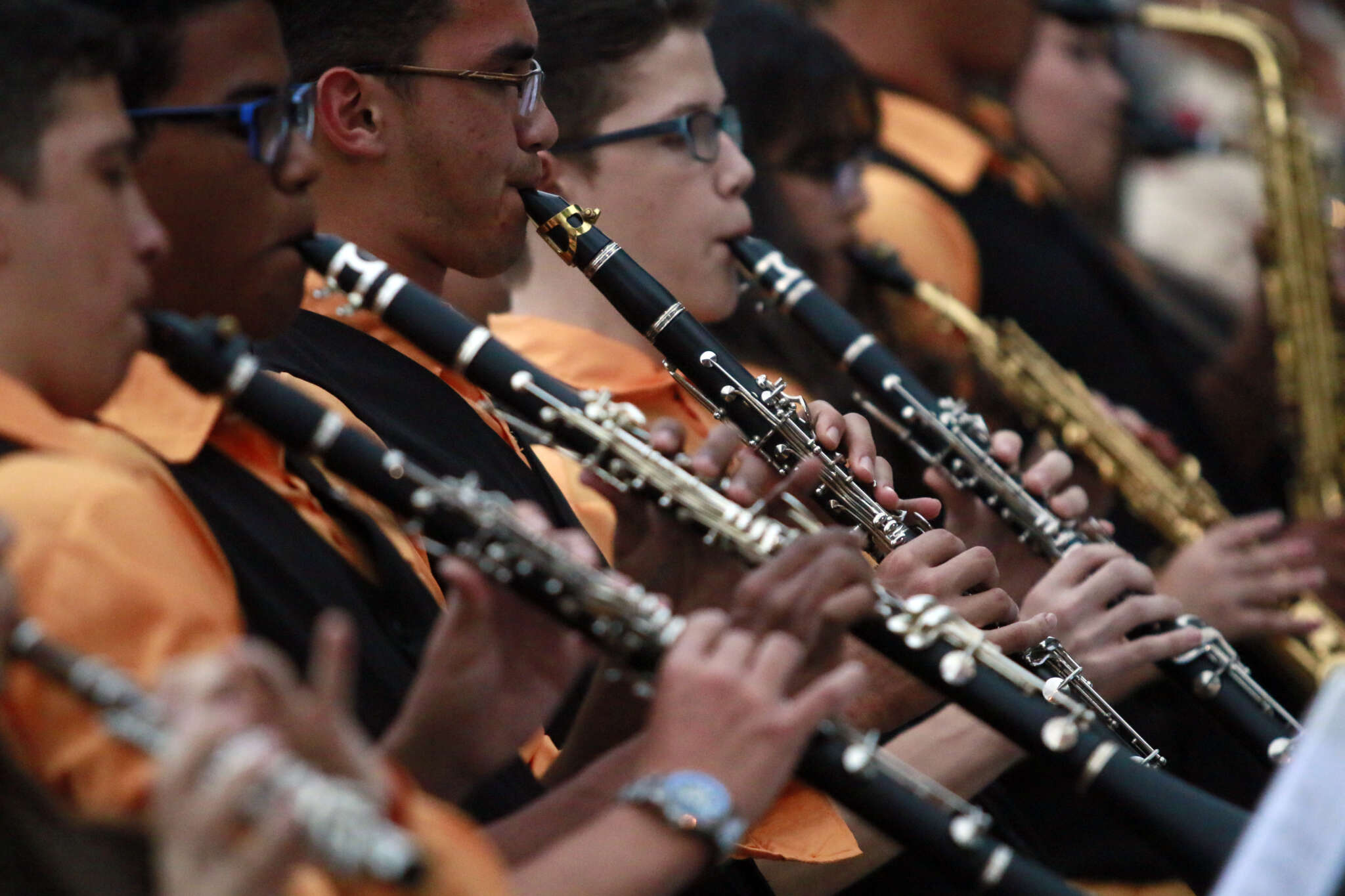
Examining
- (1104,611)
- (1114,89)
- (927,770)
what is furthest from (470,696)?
(1114,89)

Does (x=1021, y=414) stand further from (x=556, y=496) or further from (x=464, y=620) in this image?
(x=464, y=620)

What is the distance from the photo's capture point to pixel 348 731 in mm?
1337

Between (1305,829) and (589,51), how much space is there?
202 cm

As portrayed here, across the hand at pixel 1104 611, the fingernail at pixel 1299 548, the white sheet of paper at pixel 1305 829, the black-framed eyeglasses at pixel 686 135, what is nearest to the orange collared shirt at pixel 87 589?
the white sheet of paper at pixel 1305 829

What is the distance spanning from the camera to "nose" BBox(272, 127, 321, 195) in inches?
72.7

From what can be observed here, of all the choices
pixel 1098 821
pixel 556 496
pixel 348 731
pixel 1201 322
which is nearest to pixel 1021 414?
pixel 1098 821

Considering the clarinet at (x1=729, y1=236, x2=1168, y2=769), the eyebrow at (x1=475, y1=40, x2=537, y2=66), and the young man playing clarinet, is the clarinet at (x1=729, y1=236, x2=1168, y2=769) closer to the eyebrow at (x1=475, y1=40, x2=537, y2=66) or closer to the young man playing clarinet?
the eyebrow at (x1=475, y1=40, x2=537, y2=66)

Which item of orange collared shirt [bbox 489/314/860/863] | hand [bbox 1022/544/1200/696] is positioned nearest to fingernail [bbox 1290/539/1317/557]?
hand [bbox 1022/544/1200/696]

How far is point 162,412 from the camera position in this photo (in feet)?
5.87

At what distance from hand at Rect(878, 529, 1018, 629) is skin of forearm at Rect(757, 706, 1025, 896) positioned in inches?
10.2

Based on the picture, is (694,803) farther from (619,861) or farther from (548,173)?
(548,173)

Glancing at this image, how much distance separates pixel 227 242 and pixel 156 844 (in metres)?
0.71

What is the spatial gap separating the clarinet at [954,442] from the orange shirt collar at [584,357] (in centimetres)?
26

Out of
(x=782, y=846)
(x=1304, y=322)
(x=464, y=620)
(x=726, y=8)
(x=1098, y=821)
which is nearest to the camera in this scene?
(x=464, y=620)
